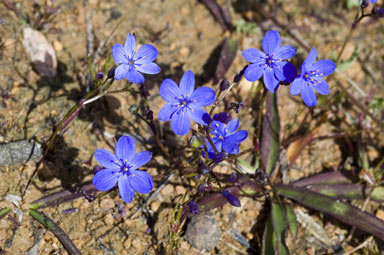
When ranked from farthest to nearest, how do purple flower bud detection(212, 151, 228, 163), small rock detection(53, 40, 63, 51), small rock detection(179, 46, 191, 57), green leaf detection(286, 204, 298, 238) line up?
small rock detection(179, 46, 191, 57) → small rock detection(53, 40, 63, 51) → green leaf detection(286, 204, 298, 238) → purple flower bud detection(212, 151, 228, 163)

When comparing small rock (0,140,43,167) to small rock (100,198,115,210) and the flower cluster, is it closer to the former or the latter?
small rock (100,198,115,210)

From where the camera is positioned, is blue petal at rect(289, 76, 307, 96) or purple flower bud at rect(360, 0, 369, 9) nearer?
blue petal at rect(289, 76, 307, 96)

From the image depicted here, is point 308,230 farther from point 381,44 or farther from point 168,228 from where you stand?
point 381,44

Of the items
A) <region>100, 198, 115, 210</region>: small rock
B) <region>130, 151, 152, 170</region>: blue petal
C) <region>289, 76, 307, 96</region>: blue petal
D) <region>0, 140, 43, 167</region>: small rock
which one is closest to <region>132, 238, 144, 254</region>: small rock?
<region>100, 198, 115, 210</region>: small rock

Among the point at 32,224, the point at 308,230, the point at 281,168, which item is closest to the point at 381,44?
the point at 281,168

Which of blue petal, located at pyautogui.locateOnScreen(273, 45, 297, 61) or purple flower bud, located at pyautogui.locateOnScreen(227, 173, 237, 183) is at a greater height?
blue petal, located at pyautogui.locateOnScreen(273, 45, 297, 61)

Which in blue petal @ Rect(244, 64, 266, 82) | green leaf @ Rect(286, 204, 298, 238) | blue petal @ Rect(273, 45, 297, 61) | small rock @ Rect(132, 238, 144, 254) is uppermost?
blue petal @ Rect(273, 45, 297, 61)

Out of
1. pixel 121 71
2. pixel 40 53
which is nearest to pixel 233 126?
pixel 121 71

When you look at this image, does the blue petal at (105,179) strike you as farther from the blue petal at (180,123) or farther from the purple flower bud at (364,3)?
the purple flower bud at (364,3)
